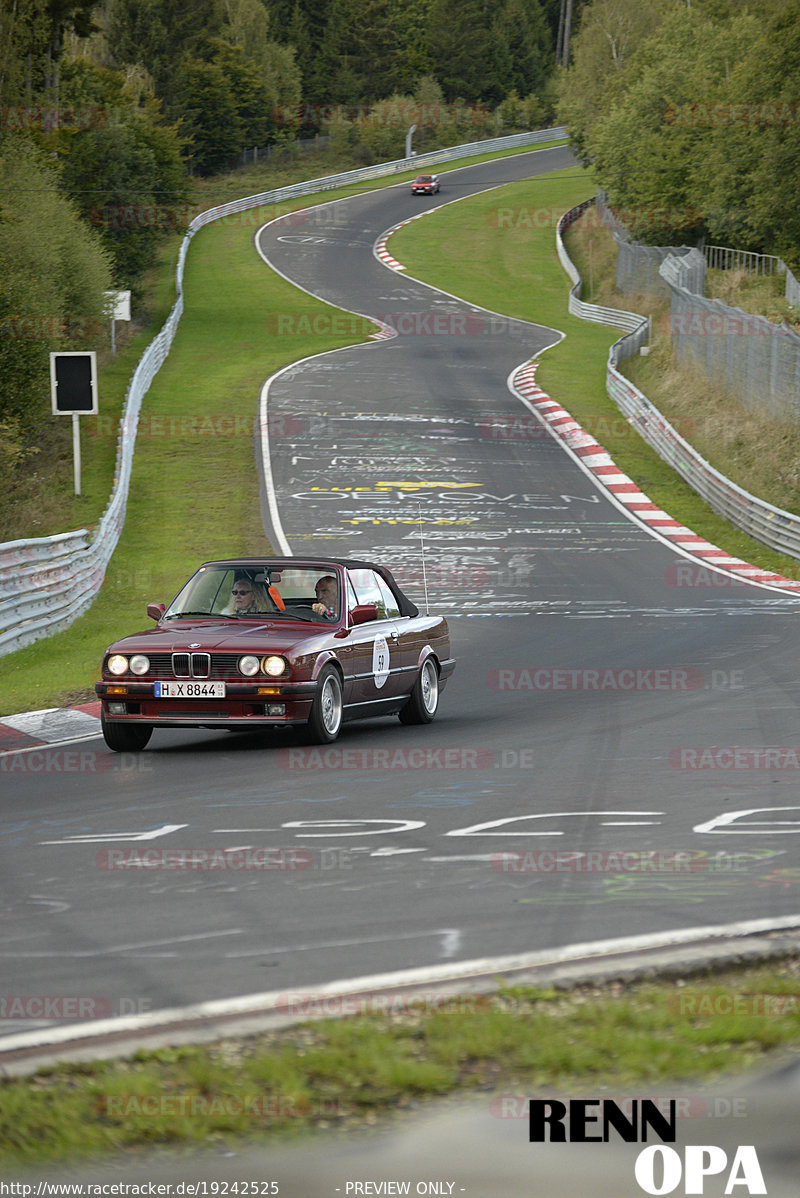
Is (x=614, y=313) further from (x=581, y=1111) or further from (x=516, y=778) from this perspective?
(x=581, y=1111)

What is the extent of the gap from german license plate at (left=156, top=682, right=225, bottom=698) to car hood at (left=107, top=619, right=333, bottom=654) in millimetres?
246

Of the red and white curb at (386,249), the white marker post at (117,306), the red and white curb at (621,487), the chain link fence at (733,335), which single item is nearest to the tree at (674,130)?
the chain link fence at (733,335)

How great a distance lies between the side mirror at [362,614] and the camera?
11883 millimetres

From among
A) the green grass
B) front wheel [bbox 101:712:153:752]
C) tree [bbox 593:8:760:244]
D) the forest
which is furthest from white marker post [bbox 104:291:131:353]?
the green grass

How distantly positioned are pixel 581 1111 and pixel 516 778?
19.2 feet

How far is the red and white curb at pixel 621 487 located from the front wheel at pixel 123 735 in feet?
47.3

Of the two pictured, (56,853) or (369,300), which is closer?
(56,853)

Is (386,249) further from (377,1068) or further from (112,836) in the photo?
(377,1068)

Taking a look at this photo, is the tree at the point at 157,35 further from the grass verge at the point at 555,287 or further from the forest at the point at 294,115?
the grass verge at the point at 555,287

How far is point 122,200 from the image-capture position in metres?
56.6

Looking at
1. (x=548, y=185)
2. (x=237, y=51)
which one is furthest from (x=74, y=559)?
(x=237, y=51)

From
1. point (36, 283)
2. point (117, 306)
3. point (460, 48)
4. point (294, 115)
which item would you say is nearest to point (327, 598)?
point (36, 283)

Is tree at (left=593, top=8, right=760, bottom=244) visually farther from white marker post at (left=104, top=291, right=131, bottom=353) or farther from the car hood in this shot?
the car hood

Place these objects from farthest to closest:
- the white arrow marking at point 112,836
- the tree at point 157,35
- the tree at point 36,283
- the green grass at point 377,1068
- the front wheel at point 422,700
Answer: the tree at point 157,35 < the tree at point 36,283 < the front wheel at point 422,700 < the white arrow marking at point 112,836 < the green grass at point 377,1068
